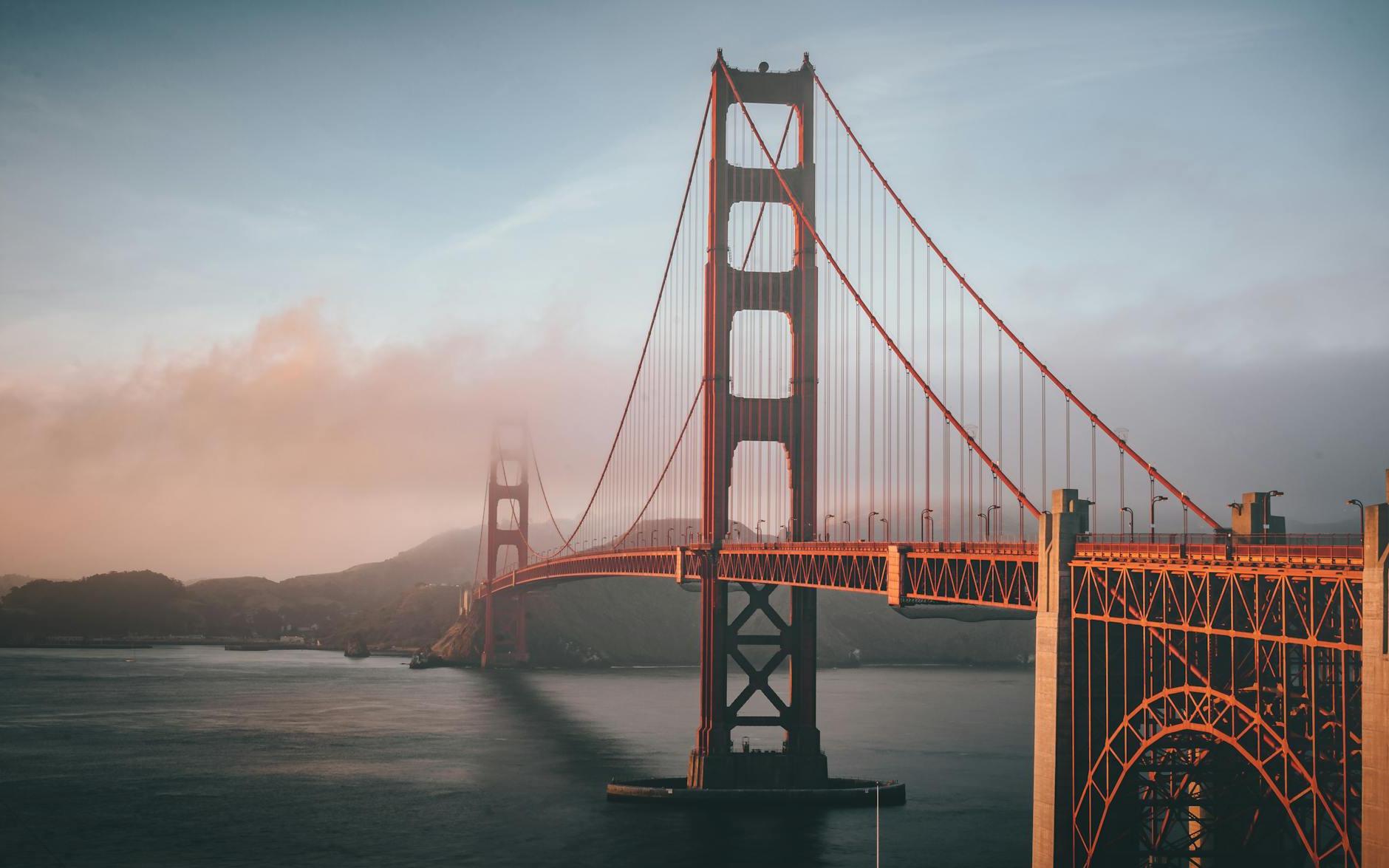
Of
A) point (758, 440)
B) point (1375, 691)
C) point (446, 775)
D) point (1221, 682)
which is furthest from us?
point (446, 775)

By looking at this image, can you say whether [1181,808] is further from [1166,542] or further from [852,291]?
[852,291]

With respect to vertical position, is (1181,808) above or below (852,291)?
below

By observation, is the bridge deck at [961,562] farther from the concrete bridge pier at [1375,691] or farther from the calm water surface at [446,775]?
the calm water surface at [446,775]

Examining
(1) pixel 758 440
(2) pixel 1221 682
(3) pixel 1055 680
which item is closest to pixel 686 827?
(1) pixel 758 440

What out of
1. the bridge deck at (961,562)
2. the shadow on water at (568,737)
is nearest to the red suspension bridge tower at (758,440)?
the bridge deck at (961,562)

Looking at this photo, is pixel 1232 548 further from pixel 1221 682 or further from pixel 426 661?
pixel 426 661

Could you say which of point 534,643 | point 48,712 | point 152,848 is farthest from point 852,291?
point 534,643
